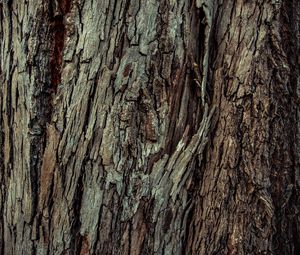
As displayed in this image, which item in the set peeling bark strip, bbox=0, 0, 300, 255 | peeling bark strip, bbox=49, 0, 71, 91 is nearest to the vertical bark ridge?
peeling bark strip, bbox=0, 0, 300, 255

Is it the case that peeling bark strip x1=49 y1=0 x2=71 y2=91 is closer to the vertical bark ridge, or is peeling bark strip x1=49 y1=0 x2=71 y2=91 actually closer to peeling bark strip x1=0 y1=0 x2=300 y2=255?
peeling bark strip x1=0 y1=0 x2=300 y2=255

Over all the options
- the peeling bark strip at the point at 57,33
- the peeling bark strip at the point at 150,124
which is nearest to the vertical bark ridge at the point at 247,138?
the peeling bark strip at the point at 150,124

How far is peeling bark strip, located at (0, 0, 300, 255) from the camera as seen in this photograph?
1.76 metres

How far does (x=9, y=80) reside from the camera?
1879 mm

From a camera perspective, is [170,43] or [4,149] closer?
[170,43]

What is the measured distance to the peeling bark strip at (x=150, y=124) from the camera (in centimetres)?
176

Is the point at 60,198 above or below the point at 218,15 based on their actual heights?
below

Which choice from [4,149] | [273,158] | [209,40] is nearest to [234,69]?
[209,40]

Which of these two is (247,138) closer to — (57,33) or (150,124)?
(150,124)

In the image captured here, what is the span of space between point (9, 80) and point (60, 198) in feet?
1.79

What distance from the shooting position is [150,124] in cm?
177

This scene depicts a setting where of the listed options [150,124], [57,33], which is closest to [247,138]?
[150,124]

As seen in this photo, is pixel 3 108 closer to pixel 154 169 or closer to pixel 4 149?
pixel 4 149

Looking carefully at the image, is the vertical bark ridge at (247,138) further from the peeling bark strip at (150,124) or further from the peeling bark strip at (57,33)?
Answer: the peeling bark strip at (57,33)
